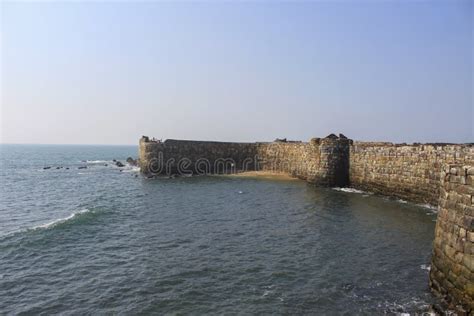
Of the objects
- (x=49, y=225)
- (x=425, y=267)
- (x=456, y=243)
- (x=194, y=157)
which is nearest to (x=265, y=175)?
(x=194, y=157)

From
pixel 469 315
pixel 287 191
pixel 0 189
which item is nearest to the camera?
pixel 469 315

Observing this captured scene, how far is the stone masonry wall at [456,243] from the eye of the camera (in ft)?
30.9

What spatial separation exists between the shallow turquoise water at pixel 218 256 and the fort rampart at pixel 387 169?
1412mm

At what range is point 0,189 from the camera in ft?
126

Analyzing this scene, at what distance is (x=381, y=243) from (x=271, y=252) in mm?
4724

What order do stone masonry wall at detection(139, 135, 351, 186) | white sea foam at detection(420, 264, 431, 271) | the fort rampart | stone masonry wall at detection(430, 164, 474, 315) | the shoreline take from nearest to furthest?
stone masonry wall at detection(430, 164, 474, 315)
the fort rampart
white sea foam at detection(420, 264, 431, 271)
the shoreline
stone masonry wall at detection(139, 135, 351, 186)

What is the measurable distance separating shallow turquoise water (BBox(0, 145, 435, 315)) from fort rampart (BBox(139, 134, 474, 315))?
55.6 inches

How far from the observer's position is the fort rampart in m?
9.86

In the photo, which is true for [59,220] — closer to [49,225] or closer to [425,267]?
[49,225]

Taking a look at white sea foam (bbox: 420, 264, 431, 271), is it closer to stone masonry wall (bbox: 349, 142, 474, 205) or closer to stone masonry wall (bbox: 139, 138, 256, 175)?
stone masonry wall (bbox: 349, 142, 474, 205)

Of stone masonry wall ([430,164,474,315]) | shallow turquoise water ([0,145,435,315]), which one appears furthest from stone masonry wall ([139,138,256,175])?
stone masonry wall ([430,164,474,315])

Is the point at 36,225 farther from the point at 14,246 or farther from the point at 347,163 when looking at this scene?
the point at 347,163

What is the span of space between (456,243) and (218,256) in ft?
26.8

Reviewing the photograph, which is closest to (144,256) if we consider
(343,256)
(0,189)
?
(343,256)
